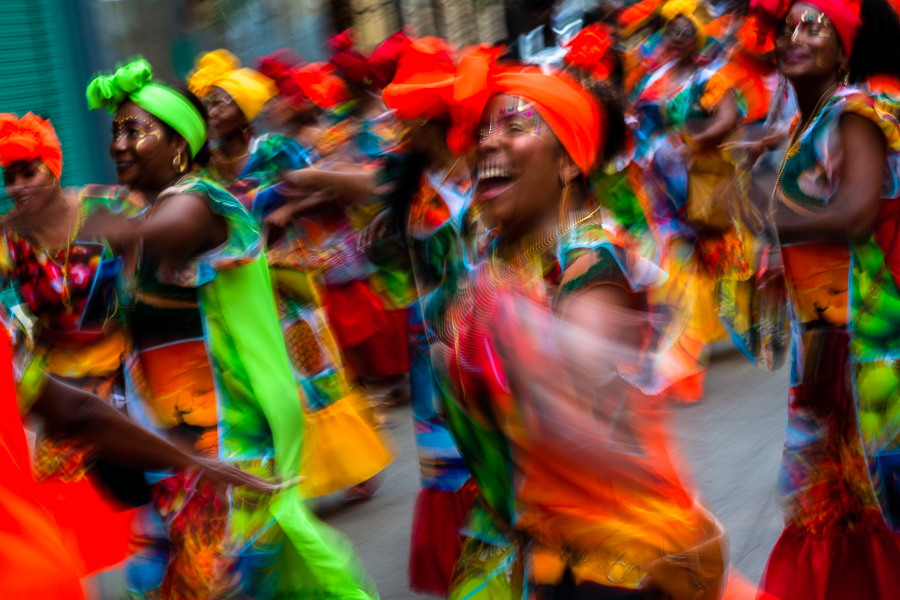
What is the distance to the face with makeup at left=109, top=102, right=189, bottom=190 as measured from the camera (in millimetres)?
3520

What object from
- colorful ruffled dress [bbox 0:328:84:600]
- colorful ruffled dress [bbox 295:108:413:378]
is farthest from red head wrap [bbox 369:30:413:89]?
colorful ruffled dress [bbox 0:328:84:600]

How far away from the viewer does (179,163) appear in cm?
362

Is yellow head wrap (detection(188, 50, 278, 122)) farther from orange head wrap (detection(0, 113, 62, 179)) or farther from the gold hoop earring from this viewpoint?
the gold hoop earring

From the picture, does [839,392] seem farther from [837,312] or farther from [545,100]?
[545,100]

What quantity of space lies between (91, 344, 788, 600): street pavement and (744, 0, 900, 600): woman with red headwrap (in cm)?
97

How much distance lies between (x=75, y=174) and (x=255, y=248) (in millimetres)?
6686

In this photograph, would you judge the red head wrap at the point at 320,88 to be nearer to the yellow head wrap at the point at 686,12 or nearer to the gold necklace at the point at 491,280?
the yellow head wrap at the point at 686,12

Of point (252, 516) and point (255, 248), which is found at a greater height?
point (255, 248)

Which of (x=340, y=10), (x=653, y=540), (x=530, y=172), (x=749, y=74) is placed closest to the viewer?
(x=653, y=540)

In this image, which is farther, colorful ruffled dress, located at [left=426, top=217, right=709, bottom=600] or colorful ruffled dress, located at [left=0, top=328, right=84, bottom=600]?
colorful ruffled dress, located at [left=426, top=217, right=709, bottom=600]

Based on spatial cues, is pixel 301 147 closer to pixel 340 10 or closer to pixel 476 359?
pixel 476 359

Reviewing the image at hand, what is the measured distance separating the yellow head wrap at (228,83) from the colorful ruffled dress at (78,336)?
5.21 feet

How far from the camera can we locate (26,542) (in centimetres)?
175

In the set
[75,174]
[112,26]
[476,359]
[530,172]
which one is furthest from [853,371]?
[112,26]
